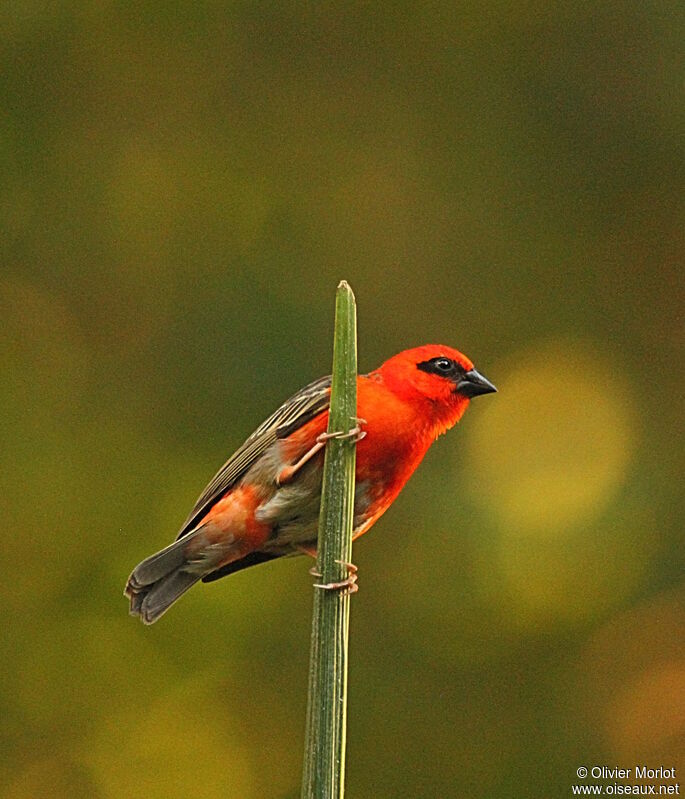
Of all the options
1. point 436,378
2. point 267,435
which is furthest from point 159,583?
point 436,378

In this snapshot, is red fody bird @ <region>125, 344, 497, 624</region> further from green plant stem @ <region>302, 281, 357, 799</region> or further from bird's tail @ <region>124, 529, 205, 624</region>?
green plant stem @ <region>302, 281, 357, 799</region>

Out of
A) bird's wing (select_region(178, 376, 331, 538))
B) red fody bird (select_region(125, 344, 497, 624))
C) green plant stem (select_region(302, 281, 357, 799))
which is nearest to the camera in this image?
green plant stem (select_region(302, 281, 357, 799))

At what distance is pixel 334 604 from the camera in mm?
1120

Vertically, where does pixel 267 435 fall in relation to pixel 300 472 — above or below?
above

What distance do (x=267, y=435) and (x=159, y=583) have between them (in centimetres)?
51

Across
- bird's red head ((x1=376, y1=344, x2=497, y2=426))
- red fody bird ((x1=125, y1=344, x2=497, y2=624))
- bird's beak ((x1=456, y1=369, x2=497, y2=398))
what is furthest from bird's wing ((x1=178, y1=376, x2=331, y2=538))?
bird's beak ((x1=456, y1=369, x2=497, y2=398))

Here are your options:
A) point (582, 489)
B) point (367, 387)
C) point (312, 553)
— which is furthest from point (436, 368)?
point (582, 489)

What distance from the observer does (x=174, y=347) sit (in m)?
4.04

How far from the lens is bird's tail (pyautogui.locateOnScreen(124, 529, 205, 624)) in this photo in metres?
2.98

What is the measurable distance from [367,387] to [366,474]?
0.76 ft

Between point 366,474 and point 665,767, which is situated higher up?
point 366,474

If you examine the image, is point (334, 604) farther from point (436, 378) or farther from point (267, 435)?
point (267, 435)

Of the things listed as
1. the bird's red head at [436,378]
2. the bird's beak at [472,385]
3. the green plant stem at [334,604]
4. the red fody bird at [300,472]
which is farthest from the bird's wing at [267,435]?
the green plant stem at [334,604]

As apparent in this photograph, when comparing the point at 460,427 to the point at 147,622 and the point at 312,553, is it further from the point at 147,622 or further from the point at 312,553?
the point at 147,622
